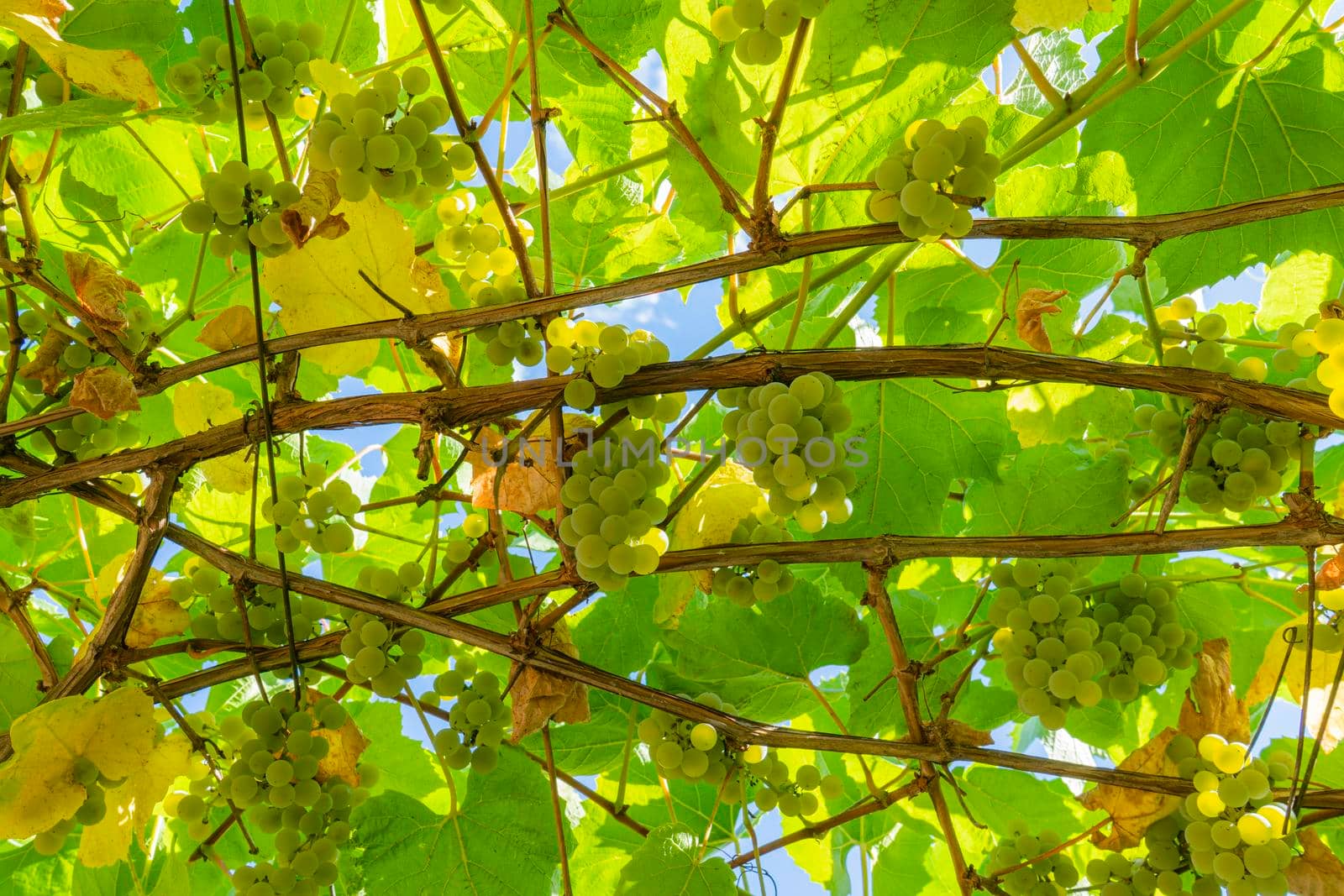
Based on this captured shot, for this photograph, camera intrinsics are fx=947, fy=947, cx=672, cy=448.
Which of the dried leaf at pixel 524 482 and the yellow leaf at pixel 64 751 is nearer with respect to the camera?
the yellow leaf at pixel 64 751

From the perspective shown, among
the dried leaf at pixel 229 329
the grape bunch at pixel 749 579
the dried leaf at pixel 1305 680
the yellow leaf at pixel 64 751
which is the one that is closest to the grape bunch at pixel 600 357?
the grape bunch at pixel 749 579

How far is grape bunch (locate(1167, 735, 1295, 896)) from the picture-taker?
4.02ft

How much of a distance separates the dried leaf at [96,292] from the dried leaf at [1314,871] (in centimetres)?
186

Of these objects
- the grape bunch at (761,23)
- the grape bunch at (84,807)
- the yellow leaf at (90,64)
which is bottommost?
the grape bunch at (84,807)

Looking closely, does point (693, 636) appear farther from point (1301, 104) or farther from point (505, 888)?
point (1301, 104)

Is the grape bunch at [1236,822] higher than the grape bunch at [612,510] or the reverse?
the reverse

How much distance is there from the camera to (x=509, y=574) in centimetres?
144

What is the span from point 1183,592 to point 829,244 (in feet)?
4.10

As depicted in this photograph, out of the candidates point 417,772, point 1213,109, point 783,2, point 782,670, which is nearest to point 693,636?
point 782,670

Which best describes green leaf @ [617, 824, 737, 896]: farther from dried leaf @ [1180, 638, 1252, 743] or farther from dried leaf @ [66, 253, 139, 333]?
dried leaf @ [66, 253, 139, 333]

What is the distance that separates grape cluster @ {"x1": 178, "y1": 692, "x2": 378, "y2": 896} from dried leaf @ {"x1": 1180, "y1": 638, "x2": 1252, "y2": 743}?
129 centimetres

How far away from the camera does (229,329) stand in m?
1.43

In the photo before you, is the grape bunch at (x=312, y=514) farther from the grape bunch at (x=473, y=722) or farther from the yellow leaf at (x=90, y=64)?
the yellow leaf at (x=90, y=64)

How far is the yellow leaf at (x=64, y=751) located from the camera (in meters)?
1.18
